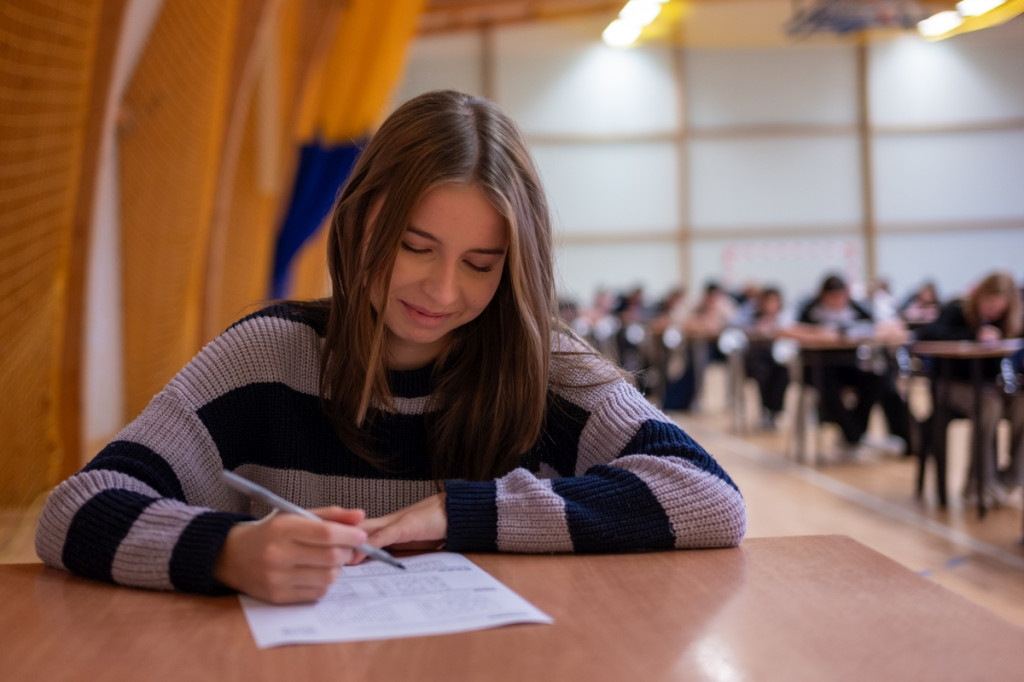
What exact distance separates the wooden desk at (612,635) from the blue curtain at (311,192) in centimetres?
742

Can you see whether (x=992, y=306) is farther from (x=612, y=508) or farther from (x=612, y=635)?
(x=612, y=635)

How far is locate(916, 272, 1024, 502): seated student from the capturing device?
16.8 feet

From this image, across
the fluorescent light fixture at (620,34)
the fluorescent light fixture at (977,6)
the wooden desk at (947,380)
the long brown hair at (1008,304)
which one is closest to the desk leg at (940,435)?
the wooden desk at (947,380)

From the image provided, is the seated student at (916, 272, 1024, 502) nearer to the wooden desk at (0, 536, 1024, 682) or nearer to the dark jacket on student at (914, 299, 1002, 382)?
the dark jacket on student at (914, 299, 1002, 382)

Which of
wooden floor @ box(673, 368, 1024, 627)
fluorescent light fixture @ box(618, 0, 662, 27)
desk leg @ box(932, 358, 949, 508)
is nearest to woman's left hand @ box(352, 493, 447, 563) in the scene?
wooden floor @ box(673, 368, 1024, 627)

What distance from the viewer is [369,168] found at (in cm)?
133

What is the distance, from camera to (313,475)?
4.53ft

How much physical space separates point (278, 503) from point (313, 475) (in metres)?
0.42

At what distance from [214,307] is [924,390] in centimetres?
869

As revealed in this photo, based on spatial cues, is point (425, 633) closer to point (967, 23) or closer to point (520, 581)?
point (520, 581)

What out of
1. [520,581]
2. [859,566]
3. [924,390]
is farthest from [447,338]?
[924,390]

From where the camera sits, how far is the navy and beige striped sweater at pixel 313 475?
3.50 ft

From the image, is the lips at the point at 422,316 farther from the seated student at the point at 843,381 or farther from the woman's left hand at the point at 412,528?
the seated student at the point at 843,381

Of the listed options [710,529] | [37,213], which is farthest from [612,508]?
[37,213]
